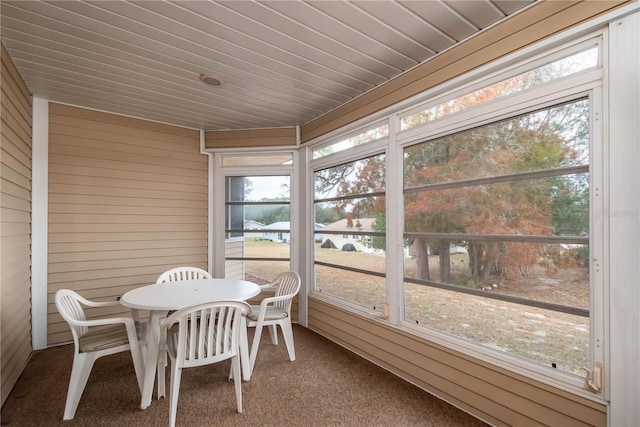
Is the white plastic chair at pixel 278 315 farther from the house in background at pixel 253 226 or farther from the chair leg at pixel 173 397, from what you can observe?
the house in background at pixel 253 226

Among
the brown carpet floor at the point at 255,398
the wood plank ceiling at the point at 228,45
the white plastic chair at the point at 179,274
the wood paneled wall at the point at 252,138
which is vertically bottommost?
the brown carpet floor at the point at 255,398

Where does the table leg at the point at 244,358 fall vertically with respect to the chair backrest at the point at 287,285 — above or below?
below

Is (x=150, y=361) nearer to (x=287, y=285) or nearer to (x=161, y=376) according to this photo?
(x=161, y=376)

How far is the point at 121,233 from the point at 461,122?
386cm

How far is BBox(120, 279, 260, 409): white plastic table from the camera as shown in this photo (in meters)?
2.16

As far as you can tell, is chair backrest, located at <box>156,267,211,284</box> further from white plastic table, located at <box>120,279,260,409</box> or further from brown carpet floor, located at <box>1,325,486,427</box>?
brown carpet floor, located at <box>1,325,486,427</box>

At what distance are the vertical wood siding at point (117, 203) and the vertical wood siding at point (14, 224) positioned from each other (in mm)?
289

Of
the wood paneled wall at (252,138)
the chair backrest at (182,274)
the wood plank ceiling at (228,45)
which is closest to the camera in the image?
the wood plank ceiling at (228,45)

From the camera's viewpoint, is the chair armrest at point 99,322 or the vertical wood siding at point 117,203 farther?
the vertical wood siding at point 117,203

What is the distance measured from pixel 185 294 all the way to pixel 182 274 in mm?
1165

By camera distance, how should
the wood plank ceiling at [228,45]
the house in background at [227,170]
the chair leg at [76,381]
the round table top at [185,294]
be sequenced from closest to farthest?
1. the house in background at [227,170]
2. the wood plank ceiling at [228,45]
3. the chair leg at [76,381]
4. the round table top at [185,294]

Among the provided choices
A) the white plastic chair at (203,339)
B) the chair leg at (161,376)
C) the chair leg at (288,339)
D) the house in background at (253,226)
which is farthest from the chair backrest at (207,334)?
the house in background at (253,226)

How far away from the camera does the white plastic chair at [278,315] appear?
8.80 ft

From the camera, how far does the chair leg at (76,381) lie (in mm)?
2066
